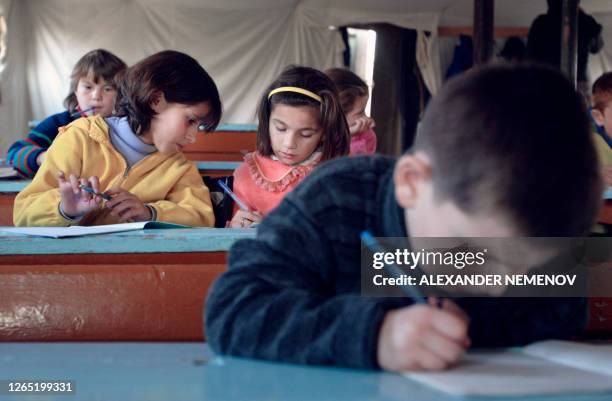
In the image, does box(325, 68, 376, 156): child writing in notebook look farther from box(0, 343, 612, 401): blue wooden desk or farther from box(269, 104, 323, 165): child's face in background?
box(0, 343, 612, 401): blue wooden desk

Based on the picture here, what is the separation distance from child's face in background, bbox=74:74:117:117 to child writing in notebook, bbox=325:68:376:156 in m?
0.89

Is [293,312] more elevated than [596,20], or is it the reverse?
[596,20]

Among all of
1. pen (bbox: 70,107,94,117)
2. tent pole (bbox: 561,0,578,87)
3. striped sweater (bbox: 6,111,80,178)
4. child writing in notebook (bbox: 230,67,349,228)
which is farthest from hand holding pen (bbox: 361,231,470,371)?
tent pole (bbox: 561,0,578,87)

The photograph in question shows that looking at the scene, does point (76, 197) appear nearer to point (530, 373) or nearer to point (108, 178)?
point (108, 178)

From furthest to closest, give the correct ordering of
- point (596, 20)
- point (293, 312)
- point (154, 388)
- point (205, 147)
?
point (596, 20) → point (205, 147) → point (293, 312) → point (154, 388)

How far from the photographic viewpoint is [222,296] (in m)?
0.76

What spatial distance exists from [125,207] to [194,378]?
4.41 ft

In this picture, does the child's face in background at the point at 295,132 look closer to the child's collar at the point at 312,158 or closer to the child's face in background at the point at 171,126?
the child's collar at the point at 312,158

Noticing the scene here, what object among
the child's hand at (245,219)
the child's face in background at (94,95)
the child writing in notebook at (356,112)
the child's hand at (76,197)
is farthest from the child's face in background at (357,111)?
the child's hand at (76,197)

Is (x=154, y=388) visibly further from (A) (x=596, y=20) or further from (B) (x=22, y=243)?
(A) (x=596, y=20)

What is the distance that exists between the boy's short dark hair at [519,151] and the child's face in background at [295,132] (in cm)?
155

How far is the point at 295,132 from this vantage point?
2.24 meters

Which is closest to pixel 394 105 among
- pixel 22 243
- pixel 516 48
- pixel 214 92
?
pixel 516 48

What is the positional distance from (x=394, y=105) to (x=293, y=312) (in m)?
7.43
